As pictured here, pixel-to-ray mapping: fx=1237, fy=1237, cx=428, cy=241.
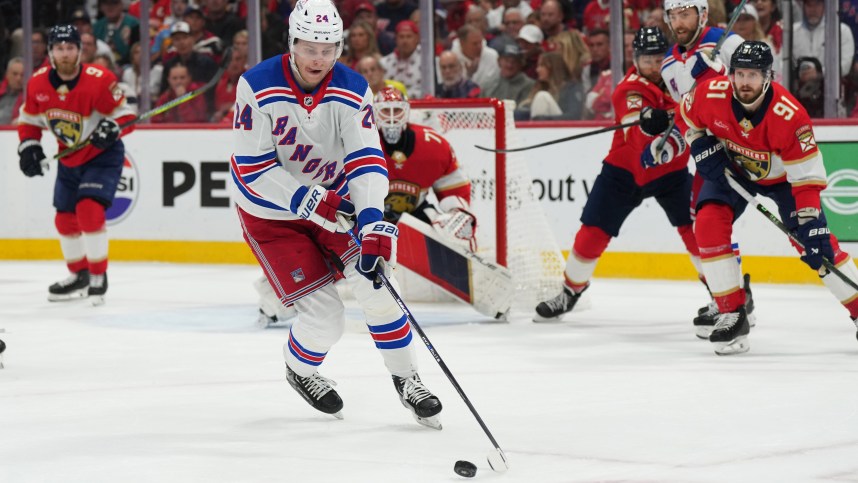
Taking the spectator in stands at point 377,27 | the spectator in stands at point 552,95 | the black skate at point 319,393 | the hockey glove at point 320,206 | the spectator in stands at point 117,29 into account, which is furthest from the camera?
the spectator in stands at point 117,29

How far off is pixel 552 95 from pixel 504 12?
59 centimetres

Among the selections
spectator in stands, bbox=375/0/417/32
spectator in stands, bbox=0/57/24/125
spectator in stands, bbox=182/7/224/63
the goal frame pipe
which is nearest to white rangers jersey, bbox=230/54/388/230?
the goal frame pipe

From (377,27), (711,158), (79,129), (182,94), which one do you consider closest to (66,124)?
(79,129)

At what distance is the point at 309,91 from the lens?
3094 millimetres

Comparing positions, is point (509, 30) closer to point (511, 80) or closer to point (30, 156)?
point (511, 80)

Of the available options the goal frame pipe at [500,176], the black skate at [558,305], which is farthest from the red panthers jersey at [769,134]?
the goal frame pipe at [500,176]

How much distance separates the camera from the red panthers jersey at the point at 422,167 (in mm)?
5254

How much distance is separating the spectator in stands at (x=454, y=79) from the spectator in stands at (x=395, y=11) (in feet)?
1.23

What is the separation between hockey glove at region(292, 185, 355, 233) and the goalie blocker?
6.85ft

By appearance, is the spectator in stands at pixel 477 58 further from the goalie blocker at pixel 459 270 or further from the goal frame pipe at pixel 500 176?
the goalie blocker at pixel 459 270

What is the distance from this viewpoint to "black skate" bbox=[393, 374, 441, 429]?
3080 mm

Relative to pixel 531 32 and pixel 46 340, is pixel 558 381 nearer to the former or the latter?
pixel 46 340

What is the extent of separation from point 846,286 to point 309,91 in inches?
84.5

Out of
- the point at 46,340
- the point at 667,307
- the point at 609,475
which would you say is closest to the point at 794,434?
the point at 609,475
